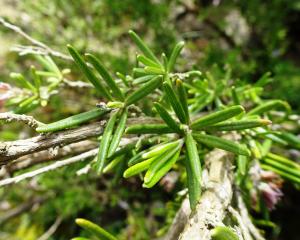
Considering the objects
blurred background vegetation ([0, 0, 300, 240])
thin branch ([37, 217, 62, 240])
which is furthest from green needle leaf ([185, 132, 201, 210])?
thin branch ([37, 217, 62, 240])

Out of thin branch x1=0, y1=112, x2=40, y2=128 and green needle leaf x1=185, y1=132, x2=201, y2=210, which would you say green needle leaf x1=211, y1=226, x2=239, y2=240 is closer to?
green needle leaf x1=185, y1=132, x2=201, y2=210

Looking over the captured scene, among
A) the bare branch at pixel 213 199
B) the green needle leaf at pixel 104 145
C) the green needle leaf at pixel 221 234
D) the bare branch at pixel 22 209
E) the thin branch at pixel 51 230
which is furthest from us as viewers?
the bare branch at pixel 22 209

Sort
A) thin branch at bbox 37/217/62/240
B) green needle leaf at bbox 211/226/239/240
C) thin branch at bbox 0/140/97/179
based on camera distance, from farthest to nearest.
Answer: thin branch at bbox 37/217/62/240 → thin branch at bbox 0/140/97/179 → green needle leaf at bbox 211/226/239/240

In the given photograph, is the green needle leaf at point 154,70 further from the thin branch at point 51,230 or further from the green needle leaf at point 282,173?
the thin branch at point 51,230

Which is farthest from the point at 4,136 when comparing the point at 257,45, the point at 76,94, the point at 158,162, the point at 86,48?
the point at 257,45

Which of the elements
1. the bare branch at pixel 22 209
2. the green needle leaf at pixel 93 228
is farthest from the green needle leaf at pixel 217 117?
the bare branch at pixel 22 209

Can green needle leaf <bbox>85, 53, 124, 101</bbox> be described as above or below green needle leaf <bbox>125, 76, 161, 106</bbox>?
above
